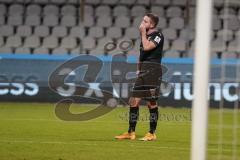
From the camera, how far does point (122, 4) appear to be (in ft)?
70.4

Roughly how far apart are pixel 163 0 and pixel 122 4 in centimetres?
135

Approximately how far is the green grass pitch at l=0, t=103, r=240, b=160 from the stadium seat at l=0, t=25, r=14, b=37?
403 cm

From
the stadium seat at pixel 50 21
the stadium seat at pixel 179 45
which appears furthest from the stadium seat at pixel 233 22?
the stadium seat at pixel 50 21

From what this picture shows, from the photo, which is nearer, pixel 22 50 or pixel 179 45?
pixel 22 50

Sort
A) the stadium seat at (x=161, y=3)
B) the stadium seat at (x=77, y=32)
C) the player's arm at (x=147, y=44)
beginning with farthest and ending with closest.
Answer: the stadium seat at (x=161, y=3)
the stadium seat at (x=77, y=32)
the player's arm at (x=147, y=44)

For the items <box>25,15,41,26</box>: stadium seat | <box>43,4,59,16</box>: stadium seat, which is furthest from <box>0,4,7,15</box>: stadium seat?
<box>43,4,59,16</box>: stadium seat

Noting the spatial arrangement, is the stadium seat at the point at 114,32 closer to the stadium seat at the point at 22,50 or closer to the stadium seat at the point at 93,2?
the stadium seat at the point at 93,2

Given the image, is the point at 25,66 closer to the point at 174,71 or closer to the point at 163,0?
the point at 174,71

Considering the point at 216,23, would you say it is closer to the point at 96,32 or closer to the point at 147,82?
the point at 96,32

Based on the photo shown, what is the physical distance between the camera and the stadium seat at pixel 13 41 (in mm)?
19344

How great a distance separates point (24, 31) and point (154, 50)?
1036 centimetres

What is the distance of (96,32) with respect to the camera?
1995 centimetres

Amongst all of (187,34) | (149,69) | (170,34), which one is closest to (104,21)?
(170,34)

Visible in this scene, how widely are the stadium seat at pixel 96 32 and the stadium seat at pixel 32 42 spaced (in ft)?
5.34
